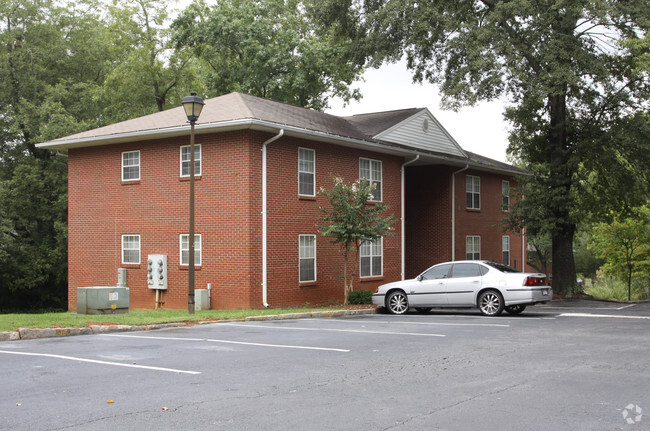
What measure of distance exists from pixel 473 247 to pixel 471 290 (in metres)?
14.4

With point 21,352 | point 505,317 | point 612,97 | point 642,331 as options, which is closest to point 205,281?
point 505,317

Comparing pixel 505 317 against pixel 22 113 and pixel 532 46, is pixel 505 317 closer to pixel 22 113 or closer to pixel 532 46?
pixel 532 46

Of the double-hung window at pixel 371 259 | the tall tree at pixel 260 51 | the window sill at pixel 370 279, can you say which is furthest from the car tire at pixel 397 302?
the tall tree at pixel 260 51

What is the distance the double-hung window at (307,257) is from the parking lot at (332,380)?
8621 millimetres

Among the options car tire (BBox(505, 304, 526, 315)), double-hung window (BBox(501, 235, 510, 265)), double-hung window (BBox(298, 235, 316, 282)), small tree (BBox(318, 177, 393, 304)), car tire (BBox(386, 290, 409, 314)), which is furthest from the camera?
double-hung window (BBox(501, 235, 510, 265))

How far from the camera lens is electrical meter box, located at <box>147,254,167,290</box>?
74.8 feet

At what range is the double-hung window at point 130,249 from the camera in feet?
78.7

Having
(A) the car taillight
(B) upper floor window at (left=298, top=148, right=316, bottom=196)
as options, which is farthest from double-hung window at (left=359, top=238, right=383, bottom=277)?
(A) the car taillight

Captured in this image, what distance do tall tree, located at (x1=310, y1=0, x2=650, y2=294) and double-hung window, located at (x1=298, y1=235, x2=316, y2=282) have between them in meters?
7.39

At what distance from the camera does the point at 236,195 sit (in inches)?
837

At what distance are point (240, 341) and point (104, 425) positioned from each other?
20.7 ft

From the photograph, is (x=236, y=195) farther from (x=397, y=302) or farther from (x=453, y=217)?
(x=453, y=217)

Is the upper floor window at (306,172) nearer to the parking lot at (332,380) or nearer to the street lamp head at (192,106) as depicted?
the street lamp head at (192,106)

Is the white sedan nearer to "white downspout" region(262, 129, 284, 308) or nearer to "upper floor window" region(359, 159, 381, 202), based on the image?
"white downspout" region(262, 129, 284, 308)
